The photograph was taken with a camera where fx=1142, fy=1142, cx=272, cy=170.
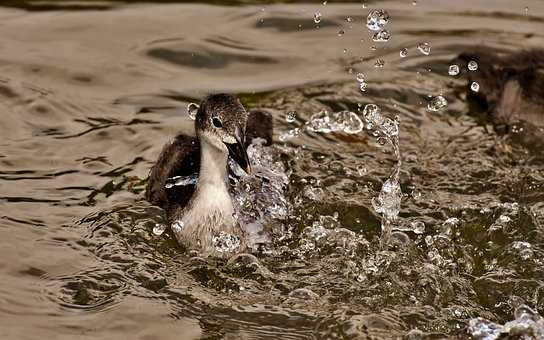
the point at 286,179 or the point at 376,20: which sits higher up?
the point at 376,20

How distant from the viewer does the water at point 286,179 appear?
7.17 meters

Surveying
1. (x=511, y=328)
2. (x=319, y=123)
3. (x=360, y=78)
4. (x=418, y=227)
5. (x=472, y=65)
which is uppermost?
(x=472, y=65)

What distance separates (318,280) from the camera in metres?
7.53

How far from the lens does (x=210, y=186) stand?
26.8 feet

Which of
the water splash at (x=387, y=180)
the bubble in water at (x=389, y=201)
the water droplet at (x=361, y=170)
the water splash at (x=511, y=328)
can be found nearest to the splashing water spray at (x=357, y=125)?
the water splash at (x=387, y=180)

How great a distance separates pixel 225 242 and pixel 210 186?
43cm

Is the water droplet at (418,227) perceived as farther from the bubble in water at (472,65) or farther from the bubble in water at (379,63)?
the bubble in water at (379,63)

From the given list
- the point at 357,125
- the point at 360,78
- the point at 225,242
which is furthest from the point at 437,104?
the point at 225,242

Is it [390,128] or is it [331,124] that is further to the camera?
[331,124]

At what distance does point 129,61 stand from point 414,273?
4595mm

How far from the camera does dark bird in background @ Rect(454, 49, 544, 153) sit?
33.7 ft

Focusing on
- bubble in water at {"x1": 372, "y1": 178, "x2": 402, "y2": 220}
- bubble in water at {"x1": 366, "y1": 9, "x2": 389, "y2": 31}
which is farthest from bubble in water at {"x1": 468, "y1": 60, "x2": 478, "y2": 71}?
bubble in water at {"x1": 372, "y1": 178, "x2": 402, "y2": 220}

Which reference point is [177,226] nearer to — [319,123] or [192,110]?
[192,110]

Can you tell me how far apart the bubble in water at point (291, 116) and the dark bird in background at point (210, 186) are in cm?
153
